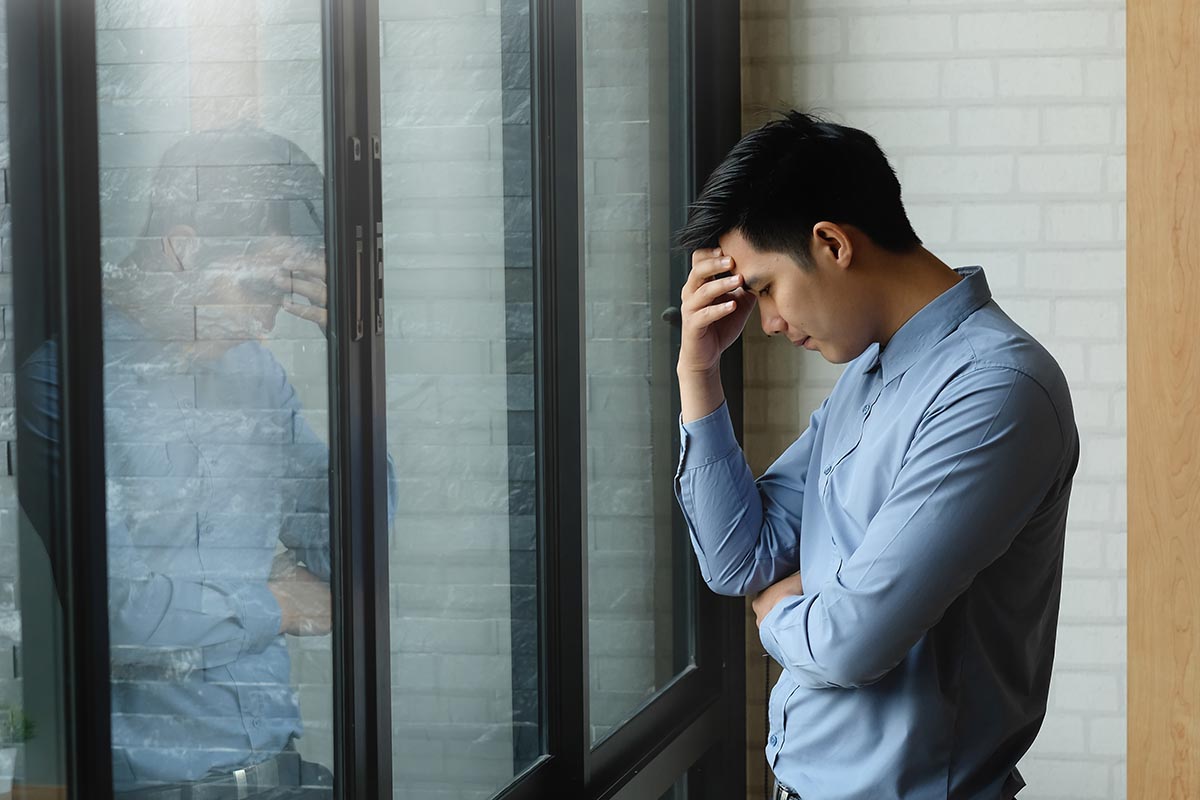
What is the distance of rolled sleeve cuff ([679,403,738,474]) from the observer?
155 centimetres

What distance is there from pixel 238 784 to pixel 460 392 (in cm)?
63

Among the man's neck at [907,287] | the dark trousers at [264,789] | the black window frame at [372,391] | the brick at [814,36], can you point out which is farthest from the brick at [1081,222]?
the dark trousers at [264,789]

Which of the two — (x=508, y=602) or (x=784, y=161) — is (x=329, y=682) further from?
(x=784, y=161)

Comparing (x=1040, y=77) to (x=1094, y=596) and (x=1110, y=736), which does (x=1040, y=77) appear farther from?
(x=1110, y=736)

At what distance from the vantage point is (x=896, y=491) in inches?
46.7

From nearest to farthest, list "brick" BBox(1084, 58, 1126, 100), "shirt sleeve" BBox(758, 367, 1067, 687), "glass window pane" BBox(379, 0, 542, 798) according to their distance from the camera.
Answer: "shirt sleeve" BBox(758, 367, 1067, 687) < "glass window pane" BBox(379, 0, 542, 798) < "brick" BBox(1084, 58, 1126, 100)

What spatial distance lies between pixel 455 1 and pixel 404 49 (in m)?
0.16

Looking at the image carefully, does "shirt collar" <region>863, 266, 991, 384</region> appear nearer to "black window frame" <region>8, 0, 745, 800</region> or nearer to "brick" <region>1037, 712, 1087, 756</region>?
"black window frame" <region>8, 0, 745, 800</region>

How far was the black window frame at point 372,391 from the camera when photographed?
0.95 m

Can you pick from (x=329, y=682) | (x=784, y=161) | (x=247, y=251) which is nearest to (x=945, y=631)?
(x=784, y=161)

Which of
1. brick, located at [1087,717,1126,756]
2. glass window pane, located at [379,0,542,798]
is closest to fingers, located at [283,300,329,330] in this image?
glass window pane, located at [379,0,542,798]

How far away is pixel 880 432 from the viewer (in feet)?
4.23
